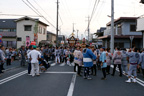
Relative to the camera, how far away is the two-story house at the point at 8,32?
148ft

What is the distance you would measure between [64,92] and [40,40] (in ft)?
129

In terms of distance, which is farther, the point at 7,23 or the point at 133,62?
the point at 7,23

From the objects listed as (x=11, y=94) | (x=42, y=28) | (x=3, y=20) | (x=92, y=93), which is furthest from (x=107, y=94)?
(x=3, y=20)

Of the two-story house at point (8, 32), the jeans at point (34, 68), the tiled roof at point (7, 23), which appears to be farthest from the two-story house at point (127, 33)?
the tiled roof at point (7, 23)

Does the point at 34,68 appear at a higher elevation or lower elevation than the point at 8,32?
lower

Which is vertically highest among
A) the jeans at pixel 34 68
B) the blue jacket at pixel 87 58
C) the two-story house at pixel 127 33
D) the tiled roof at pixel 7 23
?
the tiled roof at pixel 7 23

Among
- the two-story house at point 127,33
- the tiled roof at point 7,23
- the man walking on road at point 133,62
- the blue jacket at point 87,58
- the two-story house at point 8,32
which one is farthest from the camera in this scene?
the tiled roof at point 7,23

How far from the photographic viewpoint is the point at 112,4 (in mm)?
21781

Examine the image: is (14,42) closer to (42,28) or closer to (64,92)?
(42,28)

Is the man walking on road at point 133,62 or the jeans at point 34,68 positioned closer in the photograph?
the man walking on road at point 133,62

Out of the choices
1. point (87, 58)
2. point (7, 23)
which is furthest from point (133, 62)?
point (7, 23)

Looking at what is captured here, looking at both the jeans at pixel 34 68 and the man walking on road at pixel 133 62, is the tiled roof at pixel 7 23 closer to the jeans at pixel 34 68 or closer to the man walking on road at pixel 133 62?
the jeans at pixel 34 68

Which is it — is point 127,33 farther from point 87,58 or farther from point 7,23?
point 7,23

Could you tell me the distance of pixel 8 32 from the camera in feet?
151
